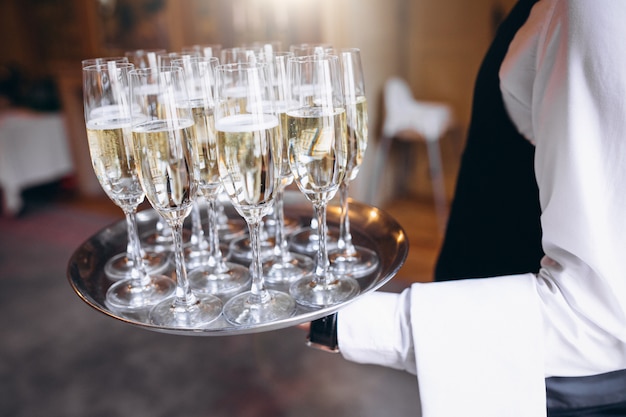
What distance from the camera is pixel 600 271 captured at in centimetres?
71

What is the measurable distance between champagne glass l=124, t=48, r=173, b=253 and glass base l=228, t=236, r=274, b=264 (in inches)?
5.3

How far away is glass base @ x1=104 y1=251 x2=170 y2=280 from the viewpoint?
98 cm

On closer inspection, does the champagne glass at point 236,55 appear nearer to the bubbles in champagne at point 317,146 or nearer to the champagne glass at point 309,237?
the champagne glass at point 309,237

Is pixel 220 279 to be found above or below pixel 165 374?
above

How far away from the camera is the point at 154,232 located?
1.15 metres

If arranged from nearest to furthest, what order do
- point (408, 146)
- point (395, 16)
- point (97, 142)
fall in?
point (97, 142)
point (395, 16)
point (408, 146)

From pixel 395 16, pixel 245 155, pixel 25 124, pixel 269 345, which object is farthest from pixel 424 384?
pixel 25 124

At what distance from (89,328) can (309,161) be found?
187cm

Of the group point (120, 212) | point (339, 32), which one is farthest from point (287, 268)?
point (120, 212)

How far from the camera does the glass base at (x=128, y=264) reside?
976 mm

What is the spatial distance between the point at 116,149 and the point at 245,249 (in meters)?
0.30

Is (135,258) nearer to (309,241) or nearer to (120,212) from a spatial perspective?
(309,241)

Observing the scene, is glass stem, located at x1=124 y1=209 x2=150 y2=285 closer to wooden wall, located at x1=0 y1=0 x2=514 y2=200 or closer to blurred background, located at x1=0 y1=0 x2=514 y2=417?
blurred background, located at x1=0 y1=0 x2=514 y2=417

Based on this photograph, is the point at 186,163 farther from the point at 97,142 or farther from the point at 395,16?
the point at 395,16
